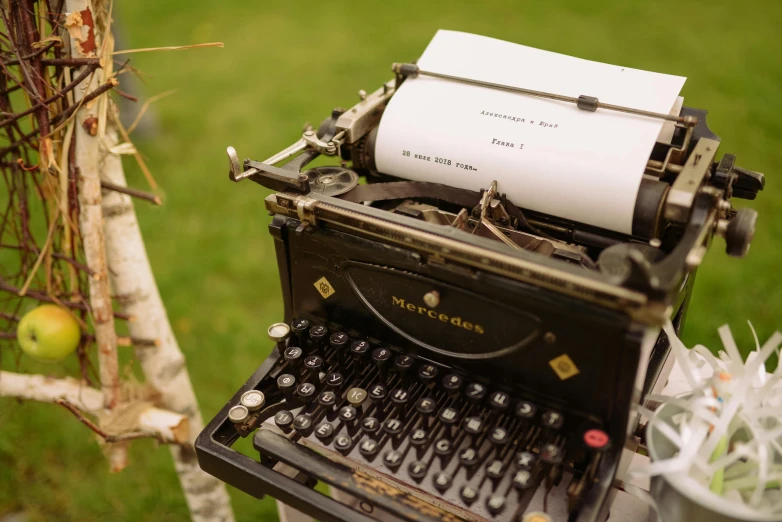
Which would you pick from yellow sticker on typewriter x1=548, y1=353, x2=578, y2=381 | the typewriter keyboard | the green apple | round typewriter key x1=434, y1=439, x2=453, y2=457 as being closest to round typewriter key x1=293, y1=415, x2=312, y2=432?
the typewriter keyboard

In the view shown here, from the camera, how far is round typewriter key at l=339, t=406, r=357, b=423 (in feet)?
6.12

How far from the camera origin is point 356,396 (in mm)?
1919

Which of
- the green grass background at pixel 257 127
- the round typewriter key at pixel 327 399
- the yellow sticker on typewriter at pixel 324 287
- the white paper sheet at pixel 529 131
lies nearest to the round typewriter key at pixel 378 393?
the round typewriter key at pixel 327 399

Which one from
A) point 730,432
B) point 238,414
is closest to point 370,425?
point 238,414

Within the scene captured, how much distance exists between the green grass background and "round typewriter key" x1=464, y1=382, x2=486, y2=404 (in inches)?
40.2

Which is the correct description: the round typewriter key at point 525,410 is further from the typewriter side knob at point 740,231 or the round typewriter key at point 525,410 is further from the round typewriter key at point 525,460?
the typewriter side knob at point 740,231

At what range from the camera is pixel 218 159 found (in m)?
5.32

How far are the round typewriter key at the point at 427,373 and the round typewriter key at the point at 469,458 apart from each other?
0.22 meters

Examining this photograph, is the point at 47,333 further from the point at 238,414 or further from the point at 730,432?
the point at 730,432

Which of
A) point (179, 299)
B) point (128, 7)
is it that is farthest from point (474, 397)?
point (128, 7)

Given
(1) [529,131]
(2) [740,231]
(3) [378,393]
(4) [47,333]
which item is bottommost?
(4) [47,333]

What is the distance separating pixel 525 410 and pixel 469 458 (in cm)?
18

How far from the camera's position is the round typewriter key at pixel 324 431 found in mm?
1872

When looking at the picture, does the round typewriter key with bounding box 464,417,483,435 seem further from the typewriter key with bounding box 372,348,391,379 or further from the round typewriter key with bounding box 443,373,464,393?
the typewriter key with bounding box 372,348,391,379
